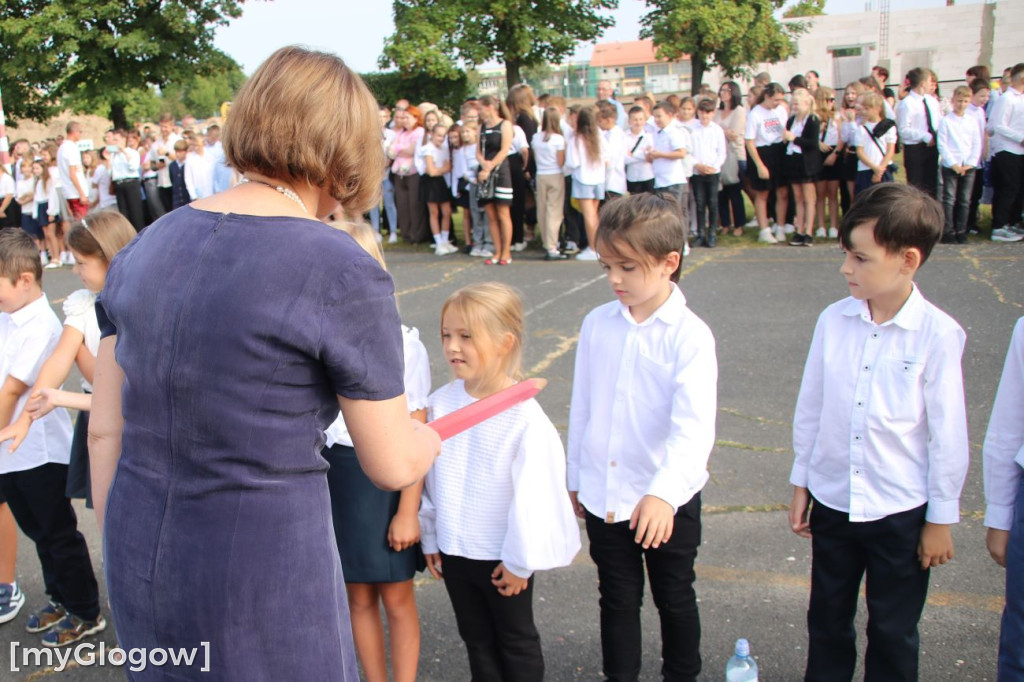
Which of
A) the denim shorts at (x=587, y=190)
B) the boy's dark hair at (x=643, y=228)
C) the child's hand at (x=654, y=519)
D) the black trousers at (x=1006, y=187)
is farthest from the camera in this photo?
the denim shorts at (x=587, y=190)

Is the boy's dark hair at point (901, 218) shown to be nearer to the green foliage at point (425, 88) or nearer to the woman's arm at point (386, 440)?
the woman's arm at point (386, 440)

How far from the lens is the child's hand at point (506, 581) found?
2.60m

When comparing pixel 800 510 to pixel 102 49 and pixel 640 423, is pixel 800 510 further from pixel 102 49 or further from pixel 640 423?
pixel 102 49

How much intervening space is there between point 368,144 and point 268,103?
0.64ft

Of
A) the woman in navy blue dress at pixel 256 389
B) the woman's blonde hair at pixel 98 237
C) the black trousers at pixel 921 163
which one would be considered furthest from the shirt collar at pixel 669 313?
the black trousers at pixel 921 163

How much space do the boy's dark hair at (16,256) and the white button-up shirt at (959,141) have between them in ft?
30.0

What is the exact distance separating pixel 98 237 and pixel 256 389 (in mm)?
2054

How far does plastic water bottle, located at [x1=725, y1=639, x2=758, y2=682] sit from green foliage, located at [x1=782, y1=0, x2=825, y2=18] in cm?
6114

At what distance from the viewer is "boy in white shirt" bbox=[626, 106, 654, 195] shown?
10320 millimetres

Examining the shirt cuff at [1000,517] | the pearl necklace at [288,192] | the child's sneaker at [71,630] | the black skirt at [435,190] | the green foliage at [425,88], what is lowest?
the child's sneaker at [71,630]

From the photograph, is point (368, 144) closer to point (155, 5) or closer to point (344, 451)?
point (344, 451)

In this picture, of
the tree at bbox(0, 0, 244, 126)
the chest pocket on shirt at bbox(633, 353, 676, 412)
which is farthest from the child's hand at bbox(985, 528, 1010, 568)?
the tree at bbox(0, 0, 244, 126)

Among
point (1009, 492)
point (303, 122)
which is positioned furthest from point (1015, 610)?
point (303, 122)

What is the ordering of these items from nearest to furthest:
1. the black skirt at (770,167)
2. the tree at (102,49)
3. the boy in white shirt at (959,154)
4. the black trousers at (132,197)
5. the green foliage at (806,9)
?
the boy in white shirt at (959,154) → the black skirt at (770,167) → the black trousers at (132,197) → the tree at (102,49) → the green foliage at (806,9)
